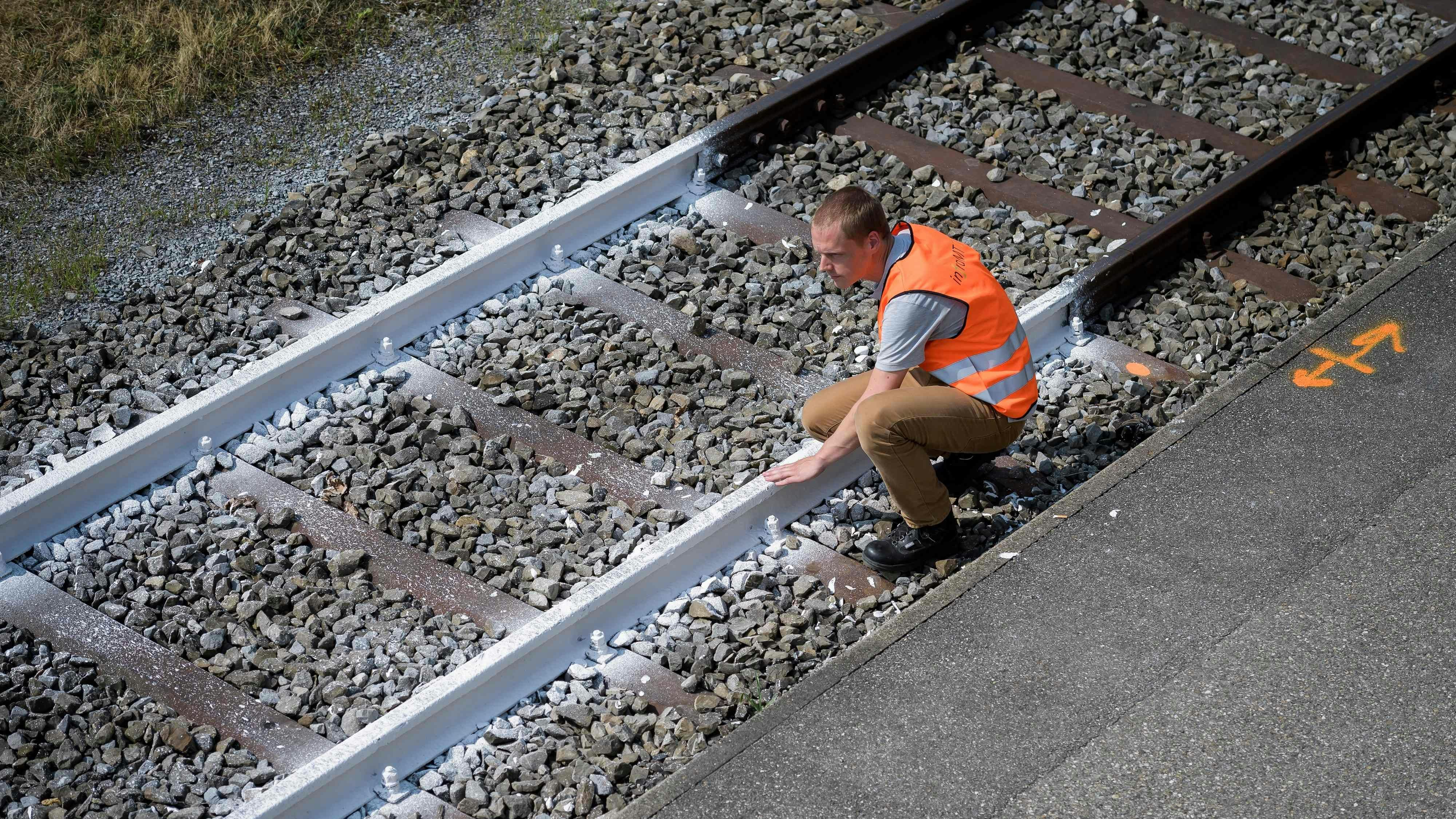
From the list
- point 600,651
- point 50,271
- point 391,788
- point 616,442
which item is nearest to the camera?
point 391,788

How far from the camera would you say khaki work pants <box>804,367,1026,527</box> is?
17.6ft

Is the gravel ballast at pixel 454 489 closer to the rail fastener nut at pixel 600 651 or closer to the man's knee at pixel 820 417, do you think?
the rail fastener nut at pixel 600 651

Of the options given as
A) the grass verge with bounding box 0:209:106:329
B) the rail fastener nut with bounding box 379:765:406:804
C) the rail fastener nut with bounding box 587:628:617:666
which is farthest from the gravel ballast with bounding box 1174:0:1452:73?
the rail fastener nut with bounding box 379:765:406:804

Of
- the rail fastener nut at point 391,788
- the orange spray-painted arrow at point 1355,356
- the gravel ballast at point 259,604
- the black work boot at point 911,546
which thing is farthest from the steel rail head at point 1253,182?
the rail fastener nut at point 391,788

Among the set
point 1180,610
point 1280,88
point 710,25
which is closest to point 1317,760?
point 1180,610

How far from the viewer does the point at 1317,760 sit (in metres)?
4.61

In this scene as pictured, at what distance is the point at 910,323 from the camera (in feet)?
17.4

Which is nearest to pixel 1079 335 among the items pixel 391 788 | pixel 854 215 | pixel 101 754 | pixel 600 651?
pixel 854 215

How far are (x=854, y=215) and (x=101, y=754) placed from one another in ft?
10.3

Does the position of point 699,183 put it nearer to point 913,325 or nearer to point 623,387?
point 623,387

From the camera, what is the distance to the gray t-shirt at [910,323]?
5.27 metres

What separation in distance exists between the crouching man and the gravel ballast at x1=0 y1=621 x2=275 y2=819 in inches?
86.5

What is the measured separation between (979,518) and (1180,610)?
0.90m

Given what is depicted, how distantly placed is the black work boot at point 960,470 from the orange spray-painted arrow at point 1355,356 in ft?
4.58
